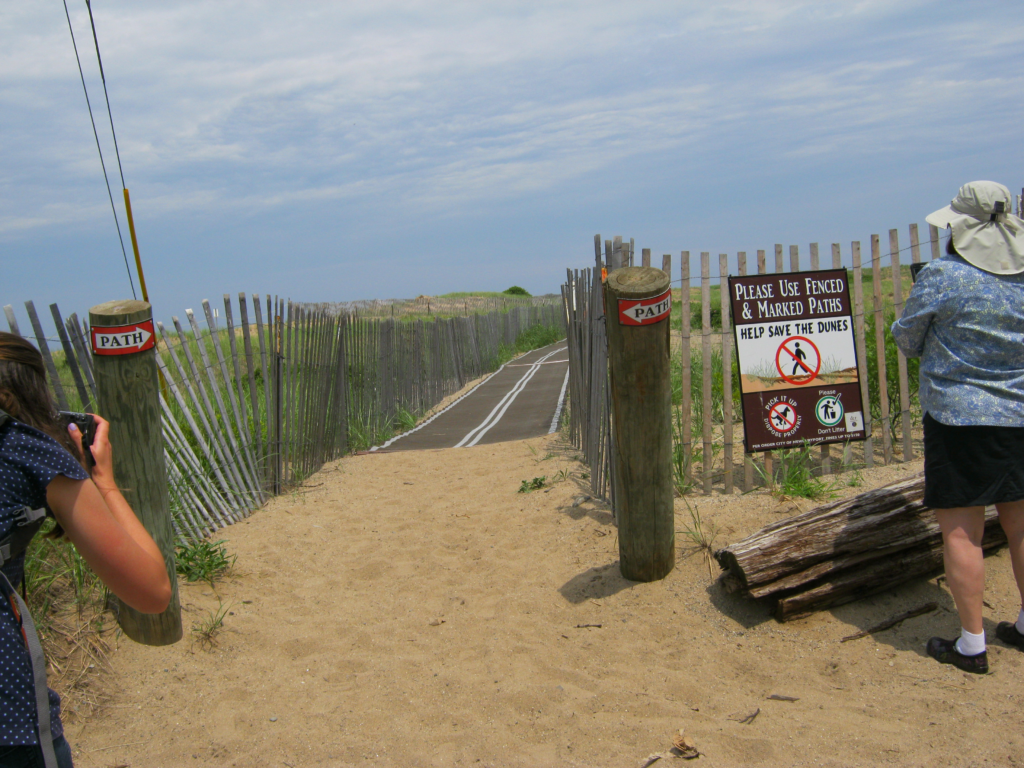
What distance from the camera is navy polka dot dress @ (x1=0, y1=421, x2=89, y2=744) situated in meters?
1.46

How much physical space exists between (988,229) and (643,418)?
1706 millimetres

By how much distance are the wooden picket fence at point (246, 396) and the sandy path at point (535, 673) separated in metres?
0.85

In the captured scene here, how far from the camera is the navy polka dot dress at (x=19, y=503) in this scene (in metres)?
1.46

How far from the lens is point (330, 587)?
4613 millimetres

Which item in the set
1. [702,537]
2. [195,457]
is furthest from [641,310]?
[195,457]

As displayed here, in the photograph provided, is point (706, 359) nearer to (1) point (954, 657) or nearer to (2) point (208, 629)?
(1) point (954, 657)

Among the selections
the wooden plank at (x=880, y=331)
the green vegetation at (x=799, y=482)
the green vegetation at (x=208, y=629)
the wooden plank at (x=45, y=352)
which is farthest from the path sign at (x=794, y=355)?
the wooden plank at (x=45, y=352)

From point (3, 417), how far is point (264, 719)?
2146 mm

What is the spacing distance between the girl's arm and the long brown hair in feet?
0.45

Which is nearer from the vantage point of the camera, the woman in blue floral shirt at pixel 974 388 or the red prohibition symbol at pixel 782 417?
the woman in blue floral shirt at pixel 974 388

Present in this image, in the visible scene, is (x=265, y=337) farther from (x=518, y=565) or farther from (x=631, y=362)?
(x=631, y=362)

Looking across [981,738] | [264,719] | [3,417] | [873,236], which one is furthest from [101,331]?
[873,236]

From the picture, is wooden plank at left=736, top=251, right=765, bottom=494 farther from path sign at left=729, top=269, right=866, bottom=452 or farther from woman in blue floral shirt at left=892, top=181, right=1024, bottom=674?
woman in blue floral shirt at left=892, top=181, right=1024, bottom=674

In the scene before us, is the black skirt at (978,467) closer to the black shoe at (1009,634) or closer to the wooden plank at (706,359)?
the black shoe at (1009,634)
